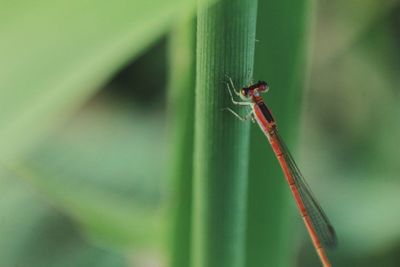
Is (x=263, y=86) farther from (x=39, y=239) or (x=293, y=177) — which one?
(x=39, y=239)

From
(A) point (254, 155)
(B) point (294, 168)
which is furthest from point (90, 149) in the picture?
(A) point (254, 155)

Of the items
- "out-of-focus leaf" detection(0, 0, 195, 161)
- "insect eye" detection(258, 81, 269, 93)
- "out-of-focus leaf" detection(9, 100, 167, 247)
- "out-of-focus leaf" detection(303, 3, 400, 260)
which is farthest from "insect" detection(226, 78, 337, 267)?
"out-of-focus leaf" detection(0, 0, 195, 161)

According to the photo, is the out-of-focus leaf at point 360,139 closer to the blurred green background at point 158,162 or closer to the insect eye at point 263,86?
the blurred green background at point 158,162

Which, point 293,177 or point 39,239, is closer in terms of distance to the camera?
point 293,177

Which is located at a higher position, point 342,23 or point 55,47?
point 342,23

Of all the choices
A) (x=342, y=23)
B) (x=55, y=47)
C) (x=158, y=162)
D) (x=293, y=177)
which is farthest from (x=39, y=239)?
(x=55, y=47)

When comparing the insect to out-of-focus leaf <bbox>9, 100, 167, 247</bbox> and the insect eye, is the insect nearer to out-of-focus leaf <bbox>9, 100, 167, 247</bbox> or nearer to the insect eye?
the insect eye

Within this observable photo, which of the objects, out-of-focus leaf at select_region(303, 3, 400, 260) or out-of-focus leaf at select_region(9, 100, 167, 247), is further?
out-of-focus leaf at select_region(303, 3, 400, 260)
